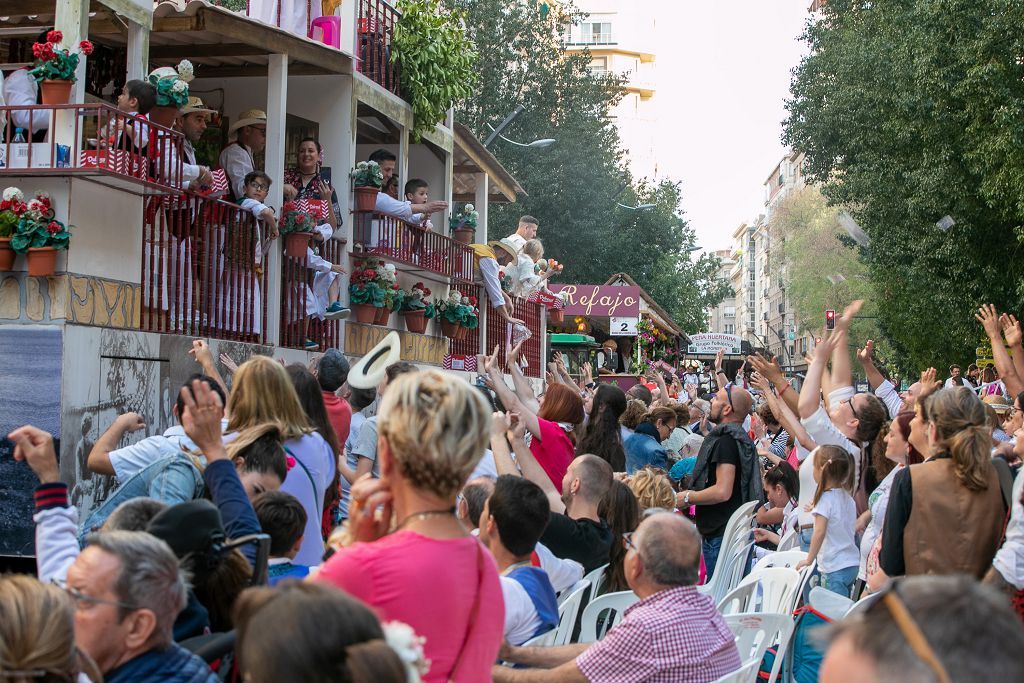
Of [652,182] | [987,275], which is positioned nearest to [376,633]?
[987,275]

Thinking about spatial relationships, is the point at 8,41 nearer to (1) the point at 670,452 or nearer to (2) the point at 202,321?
(2) the point at 202,321

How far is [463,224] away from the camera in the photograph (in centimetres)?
1795

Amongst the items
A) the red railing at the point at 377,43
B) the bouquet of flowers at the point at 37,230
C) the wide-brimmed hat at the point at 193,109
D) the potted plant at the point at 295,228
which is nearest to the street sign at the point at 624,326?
the red railing at the point at 377,43

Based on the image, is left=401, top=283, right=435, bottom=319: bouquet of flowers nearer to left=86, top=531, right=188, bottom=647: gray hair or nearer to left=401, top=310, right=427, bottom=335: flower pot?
left=401, top=310, right=427, bottom=335: flower pot

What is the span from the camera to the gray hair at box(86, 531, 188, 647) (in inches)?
122

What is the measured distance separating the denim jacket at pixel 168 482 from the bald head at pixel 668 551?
1.66 meters

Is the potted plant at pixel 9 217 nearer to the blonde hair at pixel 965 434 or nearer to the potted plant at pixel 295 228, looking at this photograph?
the potted plant at pixel 295 228

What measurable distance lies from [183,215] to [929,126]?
61.0 ft

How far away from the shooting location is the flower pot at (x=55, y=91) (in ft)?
28.9

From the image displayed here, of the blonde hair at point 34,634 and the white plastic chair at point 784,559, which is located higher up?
the blonde hair at point 34,634

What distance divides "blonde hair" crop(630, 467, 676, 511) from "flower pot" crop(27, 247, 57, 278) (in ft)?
14.7

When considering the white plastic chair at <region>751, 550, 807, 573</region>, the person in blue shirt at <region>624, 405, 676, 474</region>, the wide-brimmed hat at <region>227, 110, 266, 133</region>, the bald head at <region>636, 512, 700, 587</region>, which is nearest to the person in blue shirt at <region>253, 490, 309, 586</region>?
the bald head at <region>636, 512, 700, 587</region>

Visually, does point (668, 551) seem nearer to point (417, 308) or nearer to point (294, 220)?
point (294, 220)

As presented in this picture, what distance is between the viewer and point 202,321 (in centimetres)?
1069
